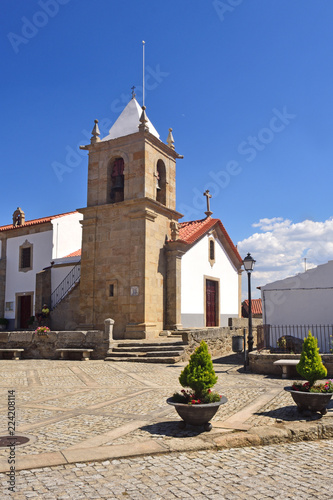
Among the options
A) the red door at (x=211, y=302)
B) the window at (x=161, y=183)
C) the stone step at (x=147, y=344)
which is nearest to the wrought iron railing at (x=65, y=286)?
the window at (x=161, y=183)

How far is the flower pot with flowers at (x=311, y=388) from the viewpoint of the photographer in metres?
6.45

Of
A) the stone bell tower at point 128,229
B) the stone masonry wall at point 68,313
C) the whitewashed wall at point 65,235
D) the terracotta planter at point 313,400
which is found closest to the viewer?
the terracotta planter at point 313,400

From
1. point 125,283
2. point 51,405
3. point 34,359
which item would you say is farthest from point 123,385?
point 125,283

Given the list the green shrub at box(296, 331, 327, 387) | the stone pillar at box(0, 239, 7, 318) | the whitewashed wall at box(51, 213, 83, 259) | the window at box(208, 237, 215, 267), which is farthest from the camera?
the stone pillar at box(0, 239, 7, 318)

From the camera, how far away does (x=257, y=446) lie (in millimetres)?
5262

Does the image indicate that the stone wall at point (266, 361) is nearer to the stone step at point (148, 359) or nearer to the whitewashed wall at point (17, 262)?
the stone step at point (148, 359)

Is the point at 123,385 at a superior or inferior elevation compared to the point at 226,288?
inferior

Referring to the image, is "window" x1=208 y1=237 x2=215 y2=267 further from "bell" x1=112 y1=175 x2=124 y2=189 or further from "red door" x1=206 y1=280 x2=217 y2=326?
"bell" x1=112 y1=175 x2=124 y2=189

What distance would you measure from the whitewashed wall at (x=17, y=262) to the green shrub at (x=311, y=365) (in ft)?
67.4

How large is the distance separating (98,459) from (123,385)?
17.0 feet

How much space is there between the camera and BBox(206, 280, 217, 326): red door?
23314 millimetres

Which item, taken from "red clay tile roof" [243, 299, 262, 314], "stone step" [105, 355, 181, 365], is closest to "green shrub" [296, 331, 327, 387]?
"stone step" [105, 355, 181, 365]

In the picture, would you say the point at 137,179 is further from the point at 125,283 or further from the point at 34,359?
the point at 34,359

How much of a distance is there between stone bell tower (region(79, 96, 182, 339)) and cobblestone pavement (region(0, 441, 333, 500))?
499 inches
